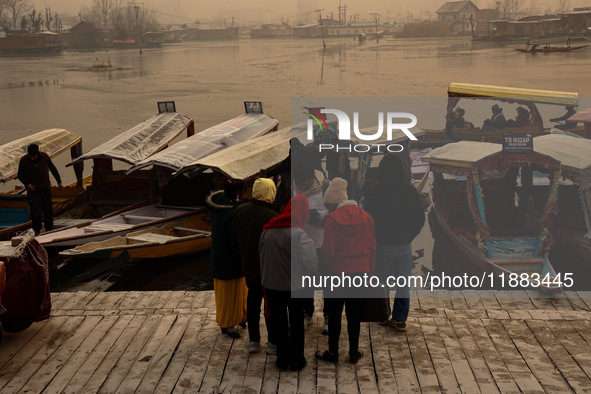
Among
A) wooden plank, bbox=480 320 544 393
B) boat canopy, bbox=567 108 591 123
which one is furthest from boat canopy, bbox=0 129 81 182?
boat canopy, bbox=567 108 591 123

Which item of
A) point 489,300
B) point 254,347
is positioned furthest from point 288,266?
point 489,300

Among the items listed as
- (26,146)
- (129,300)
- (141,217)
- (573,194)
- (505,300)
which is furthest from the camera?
(26,146)

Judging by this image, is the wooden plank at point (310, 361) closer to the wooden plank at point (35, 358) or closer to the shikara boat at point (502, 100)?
the wooden plank at point (35, 358)

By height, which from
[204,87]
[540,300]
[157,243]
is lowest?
[204,87]

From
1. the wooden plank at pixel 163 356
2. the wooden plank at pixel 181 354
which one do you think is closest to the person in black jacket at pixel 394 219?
the wooden plank at pixel 181 354

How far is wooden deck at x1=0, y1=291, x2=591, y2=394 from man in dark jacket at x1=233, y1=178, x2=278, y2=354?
0.36m

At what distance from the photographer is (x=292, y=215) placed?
14.6 ft

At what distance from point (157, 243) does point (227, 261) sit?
20.6ft

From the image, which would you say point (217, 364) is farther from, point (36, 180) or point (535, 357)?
point (36, 180)

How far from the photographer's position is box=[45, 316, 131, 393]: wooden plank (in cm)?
457

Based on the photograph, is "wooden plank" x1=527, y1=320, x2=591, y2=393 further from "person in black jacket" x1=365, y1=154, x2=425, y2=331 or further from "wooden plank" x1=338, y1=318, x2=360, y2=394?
"wooden plank" x1=338, y1=318, x2=360, y2=394

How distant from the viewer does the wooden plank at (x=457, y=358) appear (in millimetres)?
4395

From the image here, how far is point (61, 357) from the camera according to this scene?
198 inches

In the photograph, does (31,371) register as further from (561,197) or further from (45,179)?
(561,197)
